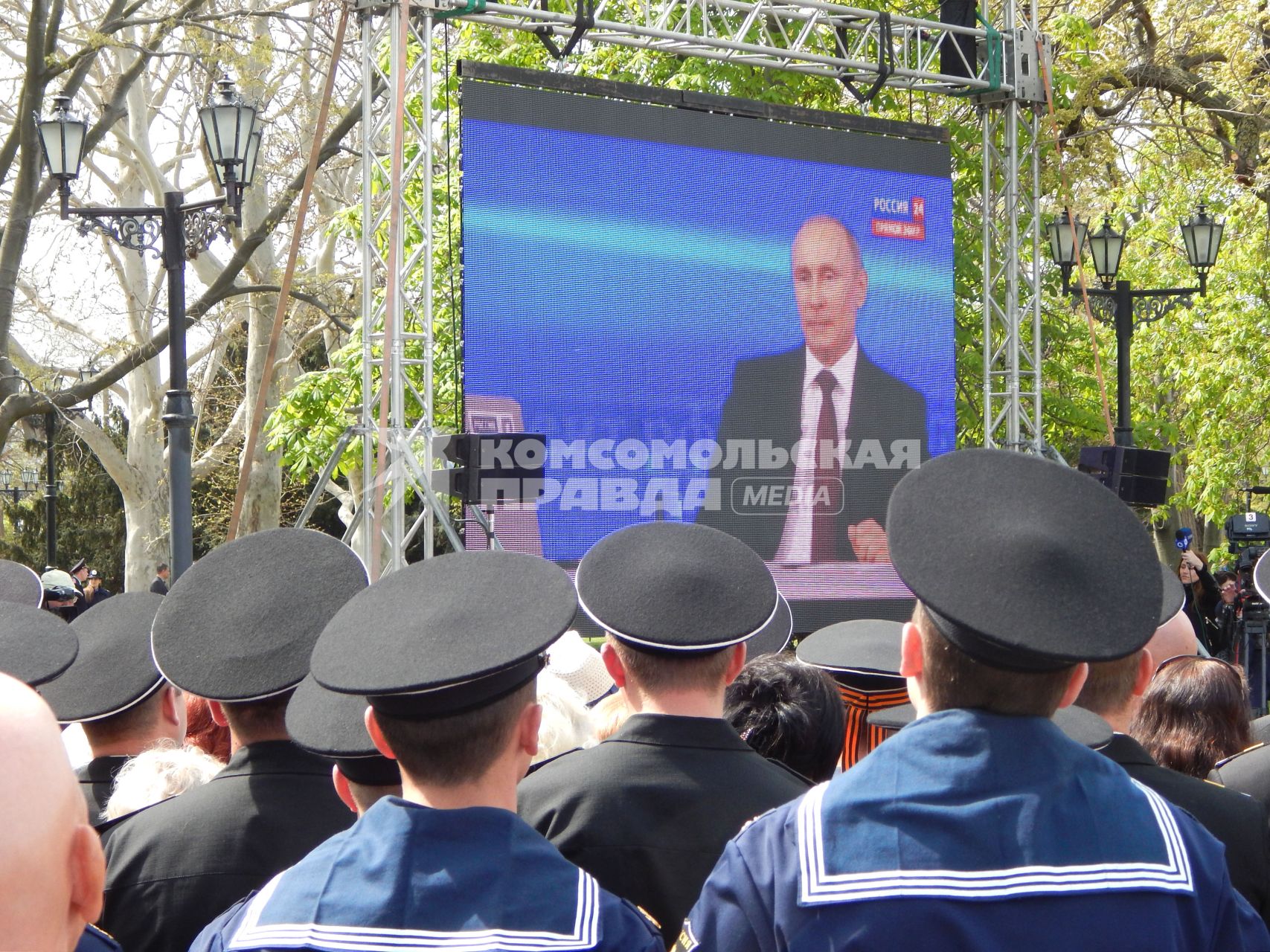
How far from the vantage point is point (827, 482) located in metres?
11.1

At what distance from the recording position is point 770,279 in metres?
10.9

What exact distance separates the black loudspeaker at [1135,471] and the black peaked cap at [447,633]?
10.6 m

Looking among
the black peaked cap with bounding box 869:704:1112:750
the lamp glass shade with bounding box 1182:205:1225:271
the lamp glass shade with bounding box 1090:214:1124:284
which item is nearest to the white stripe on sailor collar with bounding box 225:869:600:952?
the black peaked cap with bounding box 869:704:1112:750

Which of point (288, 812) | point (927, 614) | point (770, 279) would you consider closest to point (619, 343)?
point (770, 279)

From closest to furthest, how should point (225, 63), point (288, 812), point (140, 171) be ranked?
point (288, 812) → point (225, 63) → point (140, 171)

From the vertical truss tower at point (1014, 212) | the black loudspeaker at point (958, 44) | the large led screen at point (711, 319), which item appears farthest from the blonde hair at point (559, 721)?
the black loudspeaker at point (958, 44)

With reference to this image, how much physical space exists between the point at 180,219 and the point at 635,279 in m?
3.14

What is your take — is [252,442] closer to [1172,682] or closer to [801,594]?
[801,594]

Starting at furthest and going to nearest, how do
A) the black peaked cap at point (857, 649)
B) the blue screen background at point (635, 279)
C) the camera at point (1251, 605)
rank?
the camera at point (1251, 605), the blue screen background at point (635, 279), the black peaked cap at point (857, 649)

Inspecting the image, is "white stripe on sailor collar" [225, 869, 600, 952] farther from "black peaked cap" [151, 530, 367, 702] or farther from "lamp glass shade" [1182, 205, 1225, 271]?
"lamp glass shade" [1182, 205, 1225, 271]

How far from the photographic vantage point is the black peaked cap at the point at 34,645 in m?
2.84

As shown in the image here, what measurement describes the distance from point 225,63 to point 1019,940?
12882mm

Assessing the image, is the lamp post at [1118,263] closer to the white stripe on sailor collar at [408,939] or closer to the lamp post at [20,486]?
the white stripe on sailor collar at [408,939]

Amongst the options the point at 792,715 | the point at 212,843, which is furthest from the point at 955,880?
the point at 792,715
